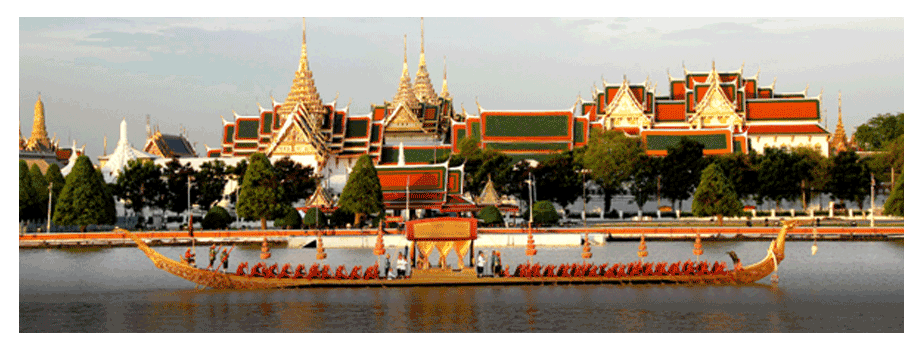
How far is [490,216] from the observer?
2335 inches

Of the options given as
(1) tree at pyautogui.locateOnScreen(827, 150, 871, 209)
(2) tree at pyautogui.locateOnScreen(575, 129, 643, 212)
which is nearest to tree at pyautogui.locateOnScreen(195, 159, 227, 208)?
(2) tree at pyautogui.locateOnScreen(575, 129, 643, 212)

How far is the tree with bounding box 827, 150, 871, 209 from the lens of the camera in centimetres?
6812

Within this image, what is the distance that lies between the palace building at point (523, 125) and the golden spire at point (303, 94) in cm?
8

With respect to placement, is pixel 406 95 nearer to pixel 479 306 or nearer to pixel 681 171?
pixel 681 171

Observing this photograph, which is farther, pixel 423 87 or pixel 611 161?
pixel 423 87

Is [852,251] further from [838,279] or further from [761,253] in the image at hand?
[838,279]

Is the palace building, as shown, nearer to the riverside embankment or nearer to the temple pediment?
the temple pediment

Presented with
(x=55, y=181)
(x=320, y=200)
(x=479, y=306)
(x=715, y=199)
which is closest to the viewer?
(x=479, y=306)

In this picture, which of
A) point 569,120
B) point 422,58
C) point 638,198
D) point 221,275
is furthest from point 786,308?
point 422,58

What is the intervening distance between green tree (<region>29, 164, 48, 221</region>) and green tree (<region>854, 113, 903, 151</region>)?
206 feet

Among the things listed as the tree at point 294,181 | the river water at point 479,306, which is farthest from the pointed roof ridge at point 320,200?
the river water at point 479,306

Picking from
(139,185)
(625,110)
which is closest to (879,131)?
(625,110)

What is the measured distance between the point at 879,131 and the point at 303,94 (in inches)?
1894

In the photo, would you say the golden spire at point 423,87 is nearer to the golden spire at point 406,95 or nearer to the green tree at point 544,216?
the golden spire at point 406,95
